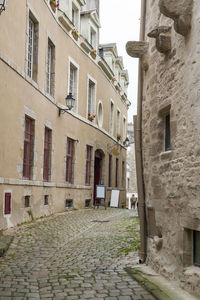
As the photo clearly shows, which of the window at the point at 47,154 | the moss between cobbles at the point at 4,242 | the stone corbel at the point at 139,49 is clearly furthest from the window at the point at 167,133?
the window at the point at 47,154

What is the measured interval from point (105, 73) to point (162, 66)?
1333 cm

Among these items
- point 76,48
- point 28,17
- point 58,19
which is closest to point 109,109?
point 76,48

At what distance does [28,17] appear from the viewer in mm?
10109

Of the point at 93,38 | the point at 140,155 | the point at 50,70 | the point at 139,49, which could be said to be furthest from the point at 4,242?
the point at 93,38

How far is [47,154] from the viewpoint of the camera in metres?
12.2

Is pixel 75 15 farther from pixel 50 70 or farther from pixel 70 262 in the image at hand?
pixel 70 262

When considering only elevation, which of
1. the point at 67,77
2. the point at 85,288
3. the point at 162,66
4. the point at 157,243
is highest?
the point at 67,77

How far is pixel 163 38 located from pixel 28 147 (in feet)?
19.0

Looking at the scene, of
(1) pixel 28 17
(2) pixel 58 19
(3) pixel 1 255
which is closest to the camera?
(3) pixel 1 255

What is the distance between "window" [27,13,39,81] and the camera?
1066cm

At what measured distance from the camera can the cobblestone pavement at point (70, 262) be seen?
4918mm

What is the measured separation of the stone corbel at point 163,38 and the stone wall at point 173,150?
0.01 meters

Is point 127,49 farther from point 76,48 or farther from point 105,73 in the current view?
point 105,73

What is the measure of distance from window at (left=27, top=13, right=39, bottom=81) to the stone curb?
21.5 feet
